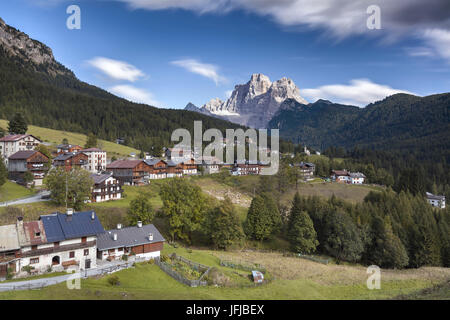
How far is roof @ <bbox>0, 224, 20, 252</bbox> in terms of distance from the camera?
31562mm

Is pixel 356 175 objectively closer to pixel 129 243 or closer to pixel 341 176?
pixel 341 176

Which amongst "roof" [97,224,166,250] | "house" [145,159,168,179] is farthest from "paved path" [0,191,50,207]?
"house" [145,159,168,179]

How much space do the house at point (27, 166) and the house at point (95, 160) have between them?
25703mm

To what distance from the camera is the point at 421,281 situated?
149 ft

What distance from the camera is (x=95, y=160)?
336 ft

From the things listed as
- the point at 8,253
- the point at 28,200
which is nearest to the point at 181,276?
the point at 8,253

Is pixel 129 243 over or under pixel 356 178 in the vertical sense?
under

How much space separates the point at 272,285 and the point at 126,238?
22.5 meters

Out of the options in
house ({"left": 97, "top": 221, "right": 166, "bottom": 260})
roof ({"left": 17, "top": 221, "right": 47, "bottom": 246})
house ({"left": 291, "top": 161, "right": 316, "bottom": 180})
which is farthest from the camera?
house ({"left": 291, "top": 161, "right": 316, "bottom": 180})

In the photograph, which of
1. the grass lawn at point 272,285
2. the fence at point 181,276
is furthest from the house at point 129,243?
the grass lawn at point 272,285

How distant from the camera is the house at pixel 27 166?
236 feet

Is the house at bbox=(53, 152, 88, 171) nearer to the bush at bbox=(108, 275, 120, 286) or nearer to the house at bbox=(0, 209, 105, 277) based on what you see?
the house at bbox=(0, 209, 105, 277)

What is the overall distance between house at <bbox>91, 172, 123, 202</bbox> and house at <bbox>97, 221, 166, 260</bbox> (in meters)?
26.0
